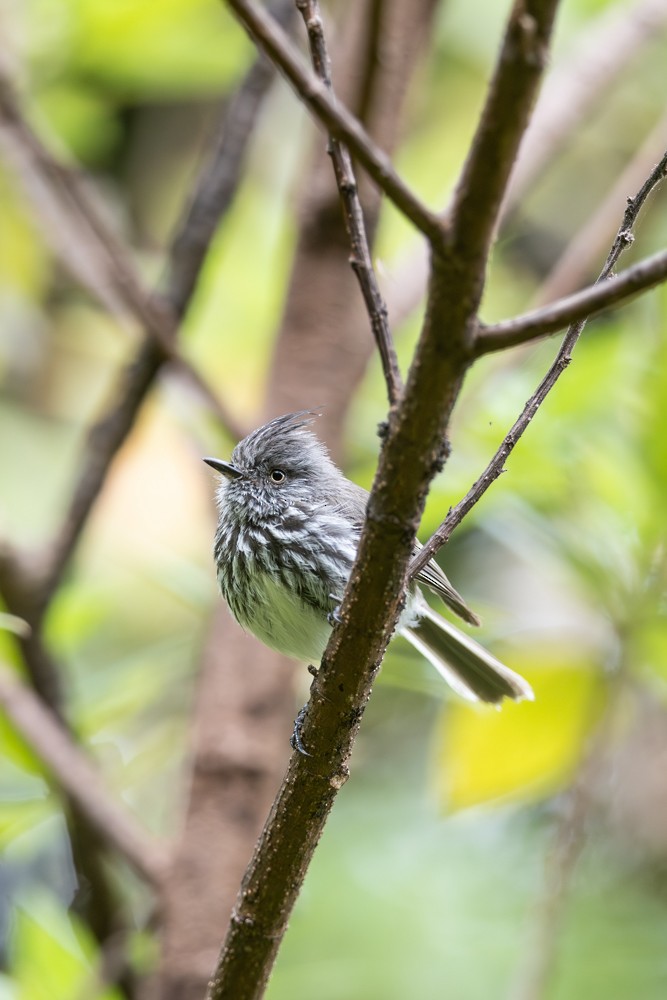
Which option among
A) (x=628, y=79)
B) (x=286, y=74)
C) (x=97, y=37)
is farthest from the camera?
(x=628, y=79)

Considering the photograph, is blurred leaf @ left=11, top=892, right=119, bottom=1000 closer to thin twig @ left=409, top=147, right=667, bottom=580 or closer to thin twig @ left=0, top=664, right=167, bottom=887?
thin twig @ left=0, top=664, right=167, bottom=887

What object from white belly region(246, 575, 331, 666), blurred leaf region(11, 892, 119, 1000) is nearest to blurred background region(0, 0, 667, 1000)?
blurred leaf region(11, 892, 119, 1000)

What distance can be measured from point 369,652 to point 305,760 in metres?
0.22

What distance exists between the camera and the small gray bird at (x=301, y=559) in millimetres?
2596

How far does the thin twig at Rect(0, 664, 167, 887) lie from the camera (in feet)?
9.20

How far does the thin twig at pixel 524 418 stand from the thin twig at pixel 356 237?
253mm

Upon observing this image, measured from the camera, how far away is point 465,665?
119 inches

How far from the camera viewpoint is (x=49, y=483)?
4.75 meters

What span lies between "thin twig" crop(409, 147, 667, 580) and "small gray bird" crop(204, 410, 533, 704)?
0.80 metres

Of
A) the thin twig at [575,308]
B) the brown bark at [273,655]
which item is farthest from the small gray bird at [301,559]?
the thin twig at [575,308]

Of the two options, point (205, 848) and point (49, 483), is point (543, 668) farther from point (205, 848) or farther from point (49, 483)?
point (49, 483)

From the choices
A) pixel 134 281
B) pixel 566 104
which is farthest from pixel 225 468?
pixel 566 104

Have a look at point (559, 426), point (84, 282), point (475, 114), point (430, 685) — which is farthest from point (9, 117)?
point (475, 114)

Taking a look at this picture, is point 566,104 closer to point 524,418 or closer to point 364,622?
point 524,418
